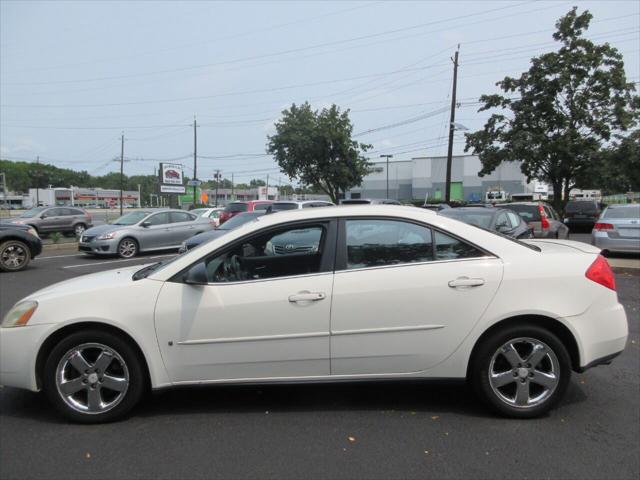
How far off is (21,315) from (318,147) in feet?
101

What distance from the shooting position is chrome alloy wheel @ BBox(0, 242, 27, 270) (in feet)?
35.5

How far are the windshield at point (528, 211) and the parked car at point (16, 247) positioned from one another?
38.9 ft

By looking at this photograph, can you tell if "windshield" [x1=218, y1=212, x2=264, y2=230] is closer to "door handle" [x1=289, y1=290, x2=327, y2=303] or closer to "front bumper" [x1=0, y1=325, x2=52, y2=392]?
"front bumper" [x1=0, y1=325, x2=52, y2=392]

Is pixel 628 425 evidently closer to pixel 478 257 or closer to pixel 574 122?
pixel 478 257

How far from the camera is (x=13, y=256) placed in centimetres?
1096

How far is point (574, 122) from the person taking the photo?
2486 centimetres

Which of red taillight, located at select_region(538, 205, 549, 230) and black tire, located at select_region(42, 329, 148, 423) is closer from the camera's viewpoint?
black tire, located at select_region(42, 329, 148, 423)

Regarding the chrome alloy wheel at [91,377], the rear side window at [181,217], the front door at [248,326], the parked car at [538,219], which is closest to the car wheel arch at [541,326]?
the front door at [248,326]

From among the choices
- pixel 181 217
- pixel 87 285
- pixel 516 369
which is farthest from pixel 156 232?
pixel 516 369

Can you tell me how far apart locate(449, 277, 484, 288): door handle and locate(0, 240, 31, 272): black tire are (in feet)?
36.0

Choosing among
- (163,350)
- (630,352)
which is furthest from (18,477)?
(630,352)

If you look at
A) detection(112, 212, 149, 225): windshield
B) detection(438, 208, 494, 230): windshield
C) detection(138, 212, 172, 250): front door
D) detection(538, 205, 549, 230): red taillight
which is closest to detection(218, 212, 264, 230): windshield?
detection(138, 212, 172, 250): front door

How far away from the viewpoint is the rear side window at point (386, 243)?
3469 mm

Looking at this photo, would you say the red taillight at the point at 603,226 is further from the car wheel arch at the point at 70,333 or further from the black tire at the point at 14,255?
the black tire at the point at 14,255
